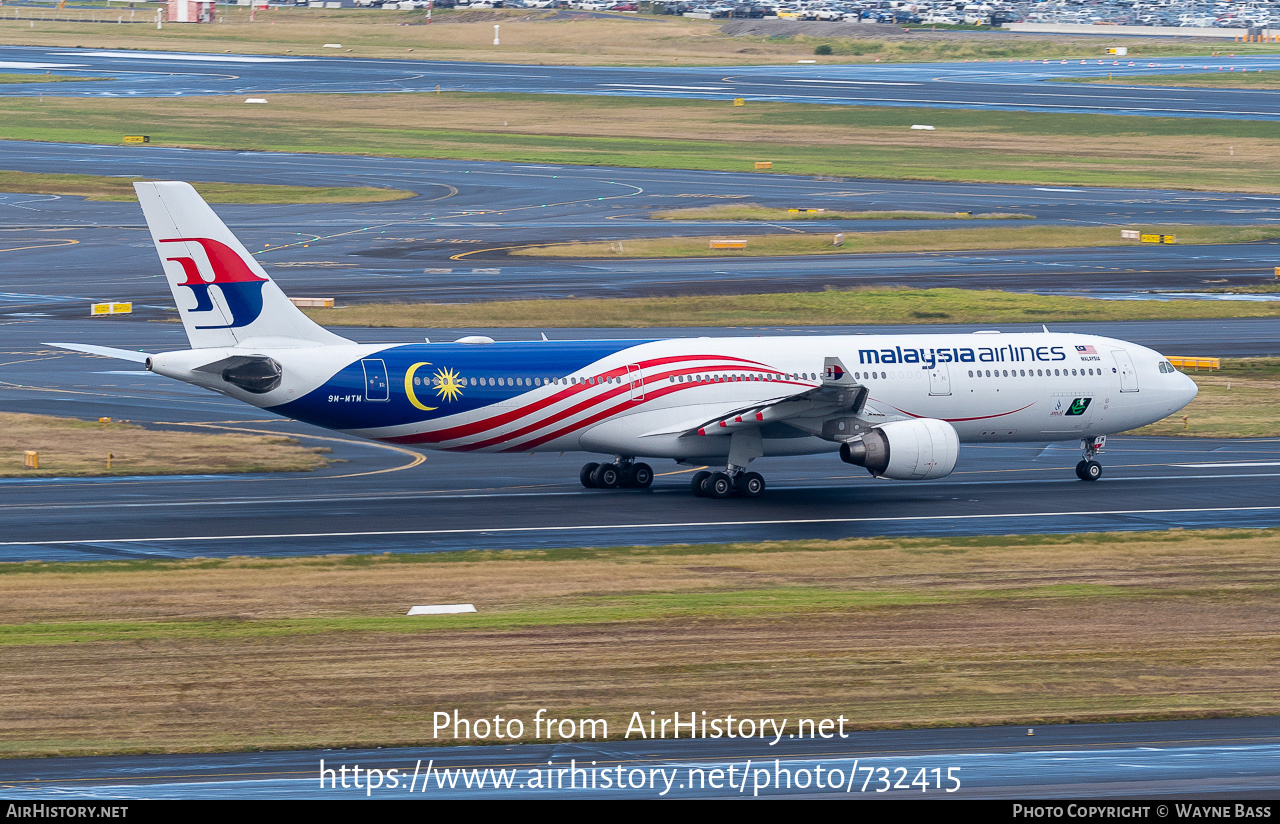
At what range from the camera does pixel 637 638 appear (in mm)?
30891

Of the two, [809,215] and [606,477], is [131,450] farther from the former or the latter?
[809,215]

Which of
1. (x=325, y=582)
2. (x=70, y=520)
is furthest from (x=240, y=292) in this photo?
(x=325, y=582)

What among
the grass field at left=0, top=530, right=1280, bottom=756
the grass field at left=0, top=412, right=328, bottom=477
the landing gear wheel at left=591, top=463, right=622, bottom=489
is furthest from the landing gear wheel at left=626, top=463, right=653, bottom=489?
the grass field at left=0, top=412, right=328, bottom=477

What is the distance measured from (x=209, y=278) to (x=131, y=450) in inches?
408

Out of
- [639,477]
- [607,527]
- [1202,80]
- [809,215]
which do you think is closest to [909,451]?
[607,527]

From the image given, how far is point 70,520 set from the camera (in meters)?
42.3

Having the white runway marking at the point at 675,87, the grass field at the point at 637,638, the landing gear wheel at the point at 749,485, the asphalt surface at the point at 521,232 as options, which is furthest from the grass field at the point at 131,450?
the white runway marking at the point at 675,87

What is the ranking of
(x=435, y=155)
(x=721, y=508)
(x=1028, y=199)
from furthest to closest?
(x=435, y=155) → (x=1028, y=199) → (x=721, y=508)

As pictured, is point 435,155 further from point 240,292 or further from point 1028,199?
point 240,292

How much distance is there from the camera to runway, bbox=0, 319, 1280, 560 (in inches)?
1609

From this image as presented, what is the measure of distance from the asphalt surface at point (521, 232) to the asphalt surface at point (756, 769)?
55847 millimetres

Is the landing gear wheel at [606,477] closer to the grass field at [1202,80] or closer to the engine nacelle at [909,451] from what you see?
the engine nacelle at [909,451]
